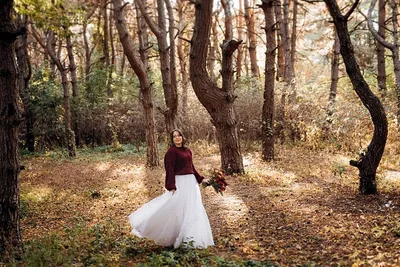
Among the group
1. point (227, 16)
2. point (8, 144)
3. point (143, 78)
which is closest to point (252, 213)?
point (8, 144)

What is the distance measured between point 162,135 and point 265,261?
1622 cm

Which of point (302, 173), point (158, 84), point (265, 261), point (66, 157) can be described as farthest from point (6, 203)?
point (158, 84)

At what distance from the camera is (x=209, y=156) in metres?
16.6

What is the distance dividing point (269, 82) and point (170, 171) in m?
8.46

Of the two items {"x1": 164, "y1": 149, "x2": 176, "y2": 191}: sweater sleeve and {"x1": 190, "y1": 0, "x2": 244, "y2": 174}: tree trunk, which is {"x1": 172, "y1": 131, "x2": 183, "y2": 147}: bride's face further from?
{"x1": 190, "y1": 0, "x2": 244, "y2": 174}: tree trunk

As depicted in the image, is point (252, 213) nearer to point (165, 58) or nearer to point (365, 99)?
point (365, 99)

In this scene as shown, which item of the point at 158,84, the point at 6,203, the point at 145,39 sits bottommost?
the point at 6,203

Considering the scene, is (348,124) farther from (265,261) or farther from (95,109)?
(95,109)

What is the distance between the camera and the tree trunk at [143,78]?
12.8 meters

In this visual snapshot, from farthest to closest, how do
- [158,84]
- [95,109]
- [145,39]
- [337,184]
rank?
[158,84] → [95,109] → [145,39] → [337,184]

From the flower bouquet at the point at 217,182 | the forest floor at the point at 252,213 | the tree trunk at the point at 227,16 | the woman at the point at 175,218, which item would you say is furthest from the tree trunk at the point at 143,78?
the woman at the point at 175,218

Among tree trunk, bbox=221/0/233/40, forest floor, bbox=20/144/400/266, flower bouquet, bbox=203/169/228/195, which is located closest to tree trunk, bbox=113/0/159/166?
forest floor, bbox=20/144/400/266

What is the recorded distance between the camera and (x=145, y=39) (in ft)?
65.9

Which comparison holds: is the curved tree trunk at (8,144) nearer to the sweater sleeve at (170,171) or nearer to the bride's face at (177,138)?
the sweater sleeve at (170,171)
